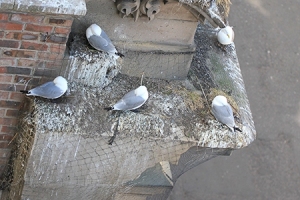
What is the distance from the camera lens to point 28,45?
3.31m

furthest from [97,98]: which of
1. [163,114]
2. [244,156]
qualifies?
[244,156]

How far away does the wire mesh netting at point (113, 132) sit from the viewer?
11.4 ft

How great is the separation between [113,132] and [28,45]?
0.80 m

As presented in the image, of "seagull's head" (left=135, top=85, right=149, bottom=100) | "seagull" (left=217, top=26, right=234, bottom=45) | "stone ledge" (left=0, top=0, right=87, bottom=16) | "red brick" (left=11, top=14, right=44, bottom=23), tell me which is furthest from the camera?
"seagull" (left=217, top=26, right=234, bottom=45)

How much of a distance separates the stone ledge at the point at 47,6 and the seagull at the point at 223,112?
1223 millimetres

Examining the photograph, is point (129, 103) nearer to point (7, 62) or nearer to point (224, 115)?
point (224, 115)

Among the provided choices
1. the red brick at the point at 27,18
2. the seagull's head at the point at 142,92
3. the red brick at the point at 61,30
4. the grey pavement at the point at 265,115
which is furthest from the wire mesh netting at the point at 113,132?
the grey pavement at the point at 265,115

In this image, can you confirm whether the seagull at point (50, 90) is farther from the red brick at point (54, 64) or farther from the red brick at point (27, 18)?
the red brick at point (27, 18)

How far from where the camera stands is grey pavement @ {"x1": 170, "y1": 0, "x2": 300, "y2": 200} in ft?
20.0

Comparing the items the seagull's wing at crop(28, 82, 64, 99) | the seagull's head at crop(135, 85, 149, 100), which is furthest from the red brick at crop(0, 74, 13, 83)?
the seagull's head at crop(135, 85, 149, 100)

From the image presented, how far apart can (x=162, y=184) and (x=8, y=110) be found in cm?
131

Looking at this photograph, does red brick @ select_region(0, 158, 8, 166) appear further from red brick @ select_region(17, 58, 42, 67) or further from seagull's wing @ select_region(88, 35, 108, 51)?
seagull's wing @ select_region(88, 35, 108, 51)

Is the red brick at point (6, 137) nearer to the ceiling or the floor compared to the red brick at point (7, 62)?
nearer to the floor

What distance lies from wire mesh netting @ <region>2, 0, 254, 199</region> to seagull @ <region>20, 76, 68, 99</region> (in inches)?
3.5
